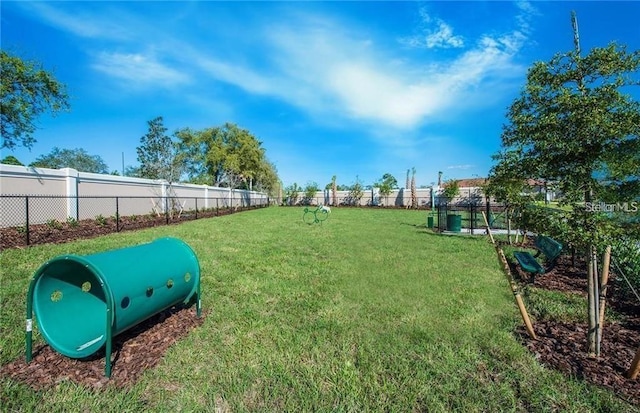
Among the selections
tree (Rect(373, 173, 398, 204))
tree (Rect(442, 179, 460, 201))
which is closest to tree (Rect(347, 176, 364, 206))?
tree (Rect(373, 173, 398, 204))

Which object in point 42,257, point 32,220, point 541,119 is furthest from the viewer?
point 32,220

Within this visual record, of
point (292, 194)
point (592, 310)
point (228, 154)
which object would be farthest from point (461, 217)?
point (292, 194)

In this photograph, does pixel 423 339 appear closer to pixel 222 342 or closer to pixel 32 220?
pixel 222 342

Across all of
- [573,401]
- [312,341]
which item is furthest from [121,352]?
[573,401]

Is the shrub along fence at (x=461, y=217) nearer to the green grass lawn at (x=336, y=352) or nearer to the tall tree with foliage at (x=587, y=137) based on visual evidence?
the green grass lawn at (x=336, y=352)

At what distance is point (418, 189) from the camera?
1451 inches

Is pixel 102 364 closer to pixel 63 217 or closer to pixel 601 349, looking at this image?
pixel 601 349

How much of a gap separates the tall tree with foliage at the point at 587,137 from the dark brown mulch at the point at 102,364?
3.82 meters

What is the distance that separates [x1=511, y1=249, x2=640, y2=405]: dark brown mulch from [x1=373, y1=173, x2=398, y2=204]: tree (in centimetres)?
3383

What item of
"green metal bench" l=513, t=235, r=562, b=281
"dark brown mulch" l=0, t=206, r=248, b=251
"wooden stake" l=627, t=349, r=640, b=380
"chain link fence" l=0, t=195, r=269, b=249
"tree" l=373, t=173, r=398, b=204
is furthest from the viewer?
"tree" l=373, t=173, r=398, b=204

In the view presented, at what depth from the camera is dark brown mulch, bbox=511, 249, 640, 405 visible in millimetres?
2442

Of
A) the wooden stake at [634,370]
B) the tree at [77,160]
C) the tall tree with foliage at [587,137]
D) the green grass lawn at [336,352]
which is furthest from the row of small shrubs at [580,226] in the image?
the tree at [77,160]

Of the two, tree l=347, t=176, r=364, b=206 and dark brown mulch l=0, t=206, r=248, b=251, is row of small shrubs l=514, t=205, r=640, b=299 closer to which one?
dark brown mulch l=0, t=206, r=248, b=251

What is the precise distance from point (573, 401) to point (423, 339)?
1238mm
